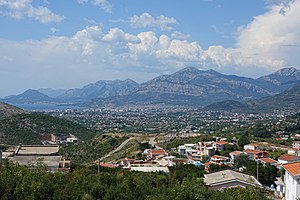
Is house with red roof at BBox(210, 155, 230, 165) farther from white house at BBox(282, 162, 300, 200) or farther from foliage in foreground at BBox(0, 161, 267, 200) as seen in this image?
foliage in foreground at BBox(0, 161, 267, 200)

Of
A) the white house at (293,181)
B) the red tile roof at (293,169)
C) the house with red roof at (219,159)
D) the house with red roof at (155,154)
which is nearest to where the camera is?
the white house at (293,181)

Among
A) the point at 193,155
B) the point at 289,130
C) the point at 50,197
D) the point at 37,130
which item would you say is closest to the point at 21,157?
the point at 50,197

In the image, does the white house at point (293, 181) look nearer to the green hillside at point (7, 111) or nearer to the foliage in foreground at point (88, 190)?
the foliage in foreground at point (88, 190)

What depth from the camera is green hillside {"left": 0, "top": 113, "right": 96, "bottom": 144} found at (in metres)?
74.8

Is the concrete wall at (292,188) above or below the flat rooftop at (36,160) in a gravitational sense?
above

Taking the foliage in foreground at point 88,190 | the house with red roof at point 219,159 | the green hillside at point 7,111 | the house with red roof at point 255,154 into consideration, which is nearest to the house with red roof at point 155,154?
the house with red roof at point 219,159

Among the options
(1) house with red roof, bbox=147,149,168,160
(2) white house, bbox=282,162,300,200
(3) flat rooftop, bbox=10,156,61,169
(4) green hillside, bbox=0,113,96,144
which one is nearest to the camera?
(2) white house, bbox=282,162,300,200

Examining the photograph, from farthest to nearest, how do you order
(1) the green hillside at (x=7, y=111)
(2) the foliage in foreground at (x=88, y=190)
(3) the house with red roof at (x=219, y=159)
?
(1) the green hillside at (x=7, y=111) < (3) the house with red roof at (x=219, y=159) < (2) the foliage in foreground at (x=88, y=190)

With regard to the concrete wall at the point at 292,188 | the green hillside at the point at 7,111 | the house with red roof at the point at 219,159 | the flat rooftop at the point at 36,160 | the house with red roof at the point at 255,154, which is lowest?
the house with red roof at the point at 219,159

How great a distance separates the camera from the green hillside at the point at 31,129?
245ft

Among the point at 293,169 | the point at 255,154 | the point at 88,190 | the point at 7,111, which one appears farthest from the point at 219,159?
the point at 7,111

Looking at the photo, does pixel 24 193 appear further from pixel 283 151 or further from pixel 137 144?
pixel 137 144

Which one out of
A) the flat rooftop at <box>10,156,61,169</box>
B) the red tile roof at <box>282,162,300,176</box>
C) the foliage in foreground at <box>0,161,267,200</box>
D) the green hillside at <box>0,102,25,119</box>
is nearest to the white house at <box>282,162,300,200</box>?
the red tile roof at <box>282,162,300,176</box>

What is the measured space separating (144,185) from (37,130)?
→ 6635cm
